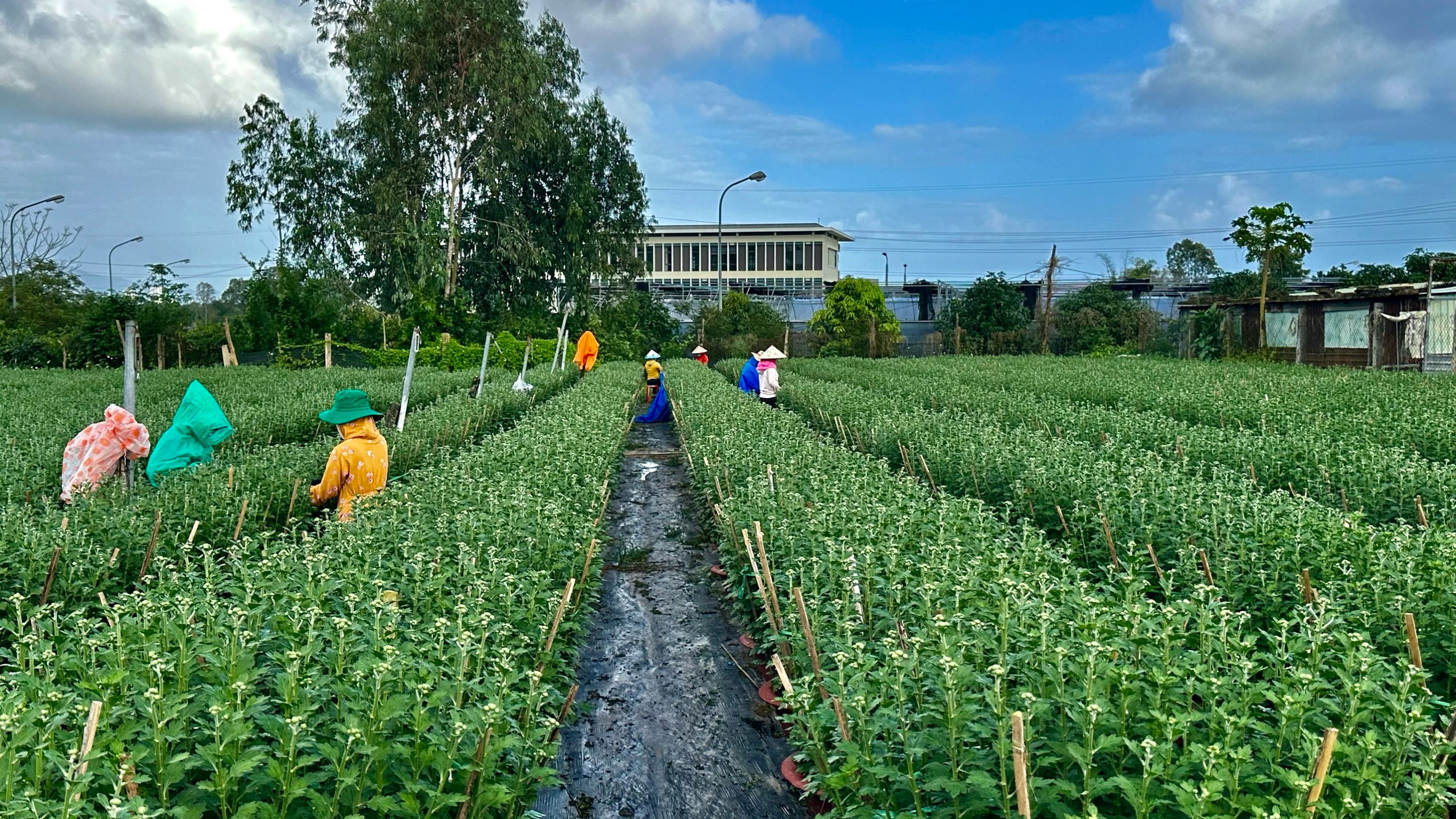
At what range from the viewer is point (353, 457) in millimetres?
7266

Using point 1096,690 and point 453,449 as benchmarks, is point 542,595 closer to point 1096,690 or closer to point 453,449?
point 1096,690

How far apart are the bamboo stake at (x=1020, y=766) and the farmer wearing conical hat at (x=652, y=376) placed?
17754mm

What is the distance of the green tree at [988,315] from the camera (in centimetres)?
4309

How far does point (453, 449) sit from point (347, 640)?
849 cm

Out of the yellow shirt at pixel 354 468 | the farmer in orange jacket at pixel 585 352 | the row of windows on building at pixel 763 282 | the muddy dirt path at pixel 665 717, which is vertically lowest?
the muddy dirt path at pixel 665 717

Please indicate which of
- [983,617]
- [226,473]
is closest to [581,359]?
[226,473]

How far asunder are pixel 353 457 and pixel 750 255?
205 feet

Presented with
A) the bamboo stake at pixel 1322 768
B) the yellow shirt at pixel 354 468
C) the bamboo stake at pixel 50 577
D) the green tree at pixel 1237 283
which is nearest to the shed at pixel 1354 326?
the green tree at pixel 1237 283

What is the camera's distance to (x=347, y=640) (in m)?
3.49

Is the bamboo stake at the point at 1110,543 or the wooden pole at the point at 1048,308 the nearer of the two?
the bamboo stake at the point at 1110,543

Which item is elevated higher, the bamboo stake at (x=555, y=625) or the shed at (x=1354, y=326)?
the shed at (x=1354, y=326)

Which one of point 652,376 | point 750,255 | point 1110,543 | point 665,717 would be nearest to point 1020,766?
point 665,717

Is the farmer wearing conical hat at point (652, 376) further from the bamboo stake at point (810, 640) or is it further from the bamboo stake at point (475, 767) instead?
the bamboo stake at point (475, 767)

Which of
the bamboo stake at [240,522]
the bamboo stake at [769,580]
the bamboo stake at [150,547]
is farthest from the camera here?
the bamboo stake at [240,522]
